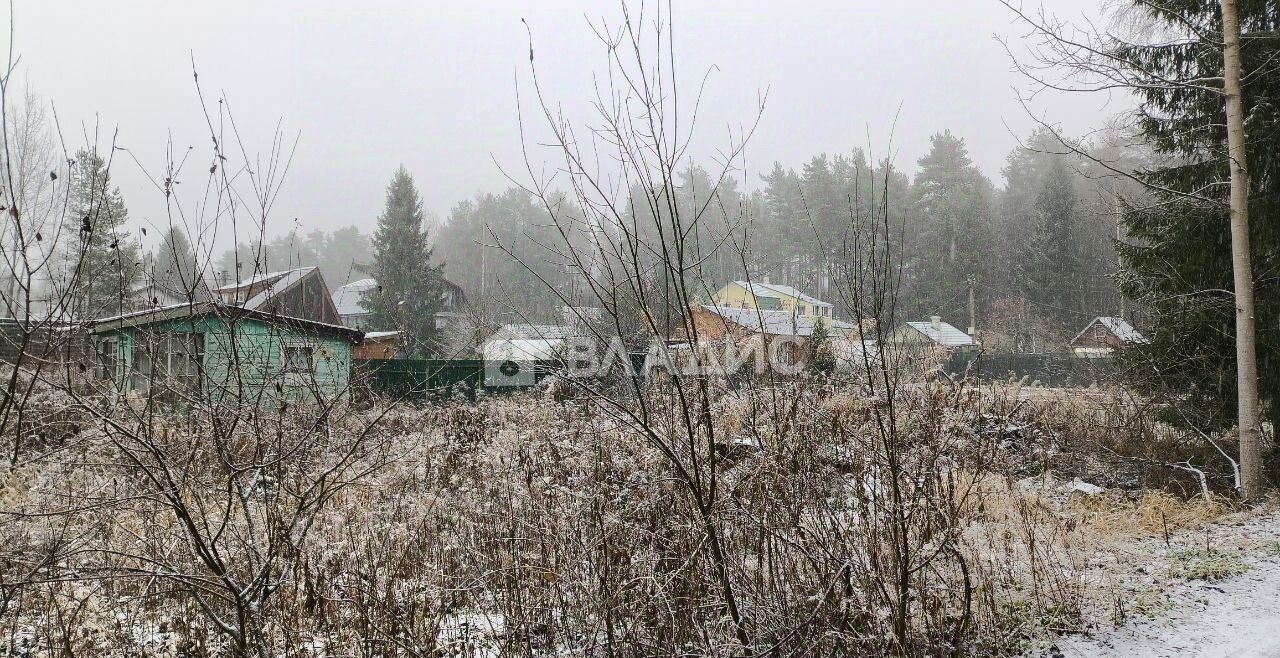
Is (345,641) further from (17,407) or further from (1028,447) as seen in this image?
(1028,447)

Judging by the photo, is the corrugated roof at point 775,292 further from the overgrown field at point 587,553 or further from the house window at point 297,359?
the house window at point 297,359

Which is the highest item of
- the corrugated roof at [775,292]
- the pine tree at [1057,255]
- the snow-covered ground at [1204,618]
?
the pine tree at [1057,255]

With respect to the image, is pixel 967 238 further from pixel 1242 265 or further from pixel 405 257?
pixel 1242 265

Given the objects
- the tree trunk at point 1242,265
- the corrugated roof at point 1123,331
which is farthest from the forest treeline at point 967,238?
the tree trunk at point 1242,265

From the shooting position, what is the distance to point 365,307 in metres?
28.3

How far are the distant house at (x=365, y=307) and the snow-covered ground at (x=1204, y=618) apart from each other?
78.8 feet

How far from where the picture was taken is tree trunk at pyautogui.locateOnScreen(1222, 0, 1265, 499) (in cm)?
659

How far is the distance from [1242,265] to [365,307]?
2775 centimetres

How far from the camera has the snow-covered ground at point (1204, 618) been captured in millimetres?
3586

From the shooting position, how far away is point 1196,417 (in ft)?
25.1

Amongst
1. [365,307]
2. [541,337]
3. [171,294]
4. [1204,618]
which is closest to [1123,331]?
[1204,618]

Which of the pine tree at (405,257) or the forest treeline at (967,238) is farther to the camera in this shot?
the forest treeline at (967,238)

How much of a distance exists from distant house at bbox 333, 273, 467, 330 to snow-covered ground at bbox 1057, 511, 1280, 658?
2403 centimetres

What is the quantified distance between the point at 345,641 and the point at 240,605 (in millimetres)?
986
